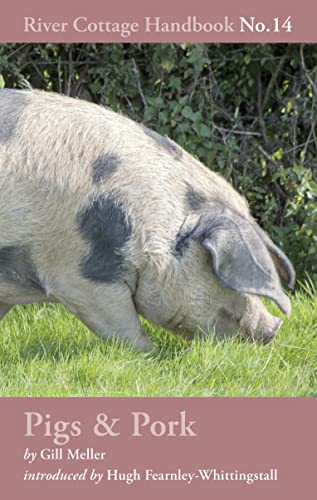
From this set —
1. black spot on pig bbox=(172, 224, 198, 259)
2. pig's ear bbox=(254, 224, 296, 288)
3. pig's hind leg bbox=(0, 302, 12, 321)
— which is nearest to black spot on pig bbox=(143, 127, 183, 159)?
black spot on pig bbox=(172, 224, 198, 259)

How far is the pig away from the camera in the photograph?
18.1 ft

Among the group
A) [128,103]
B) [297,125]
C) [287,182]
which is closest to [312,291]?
[287,182]

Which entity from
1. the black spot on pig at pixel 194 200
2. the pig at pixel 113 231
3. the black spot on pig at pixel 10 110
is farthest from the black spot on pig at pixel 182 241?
the black spot on pig at pixel 10 110

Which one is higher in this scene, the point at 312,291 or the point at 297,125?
the point at 297,125

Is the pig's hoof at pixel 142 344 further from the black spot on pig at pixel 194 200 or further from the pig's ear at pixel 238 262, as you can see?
the black spot on pig at pixel 194 200

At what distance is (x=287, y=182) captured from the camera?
8.29 m

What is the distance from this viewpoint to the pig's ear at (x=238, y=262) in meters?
5.52

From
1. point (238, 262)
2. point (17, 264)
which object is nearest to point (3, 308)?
point (17, 264)

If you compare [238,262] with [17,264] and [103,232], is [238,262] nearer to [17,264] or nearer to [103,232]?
[103,232]

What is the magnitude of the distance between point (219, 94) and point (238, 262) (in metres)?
3.37

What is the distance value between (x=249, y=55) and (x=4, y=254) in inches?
141

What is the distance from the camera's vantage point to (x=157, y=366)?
18.9 ft

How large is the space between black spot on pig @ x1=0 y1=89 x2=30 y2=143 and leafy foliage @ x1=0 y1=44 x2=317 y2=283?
2452 millimetres
